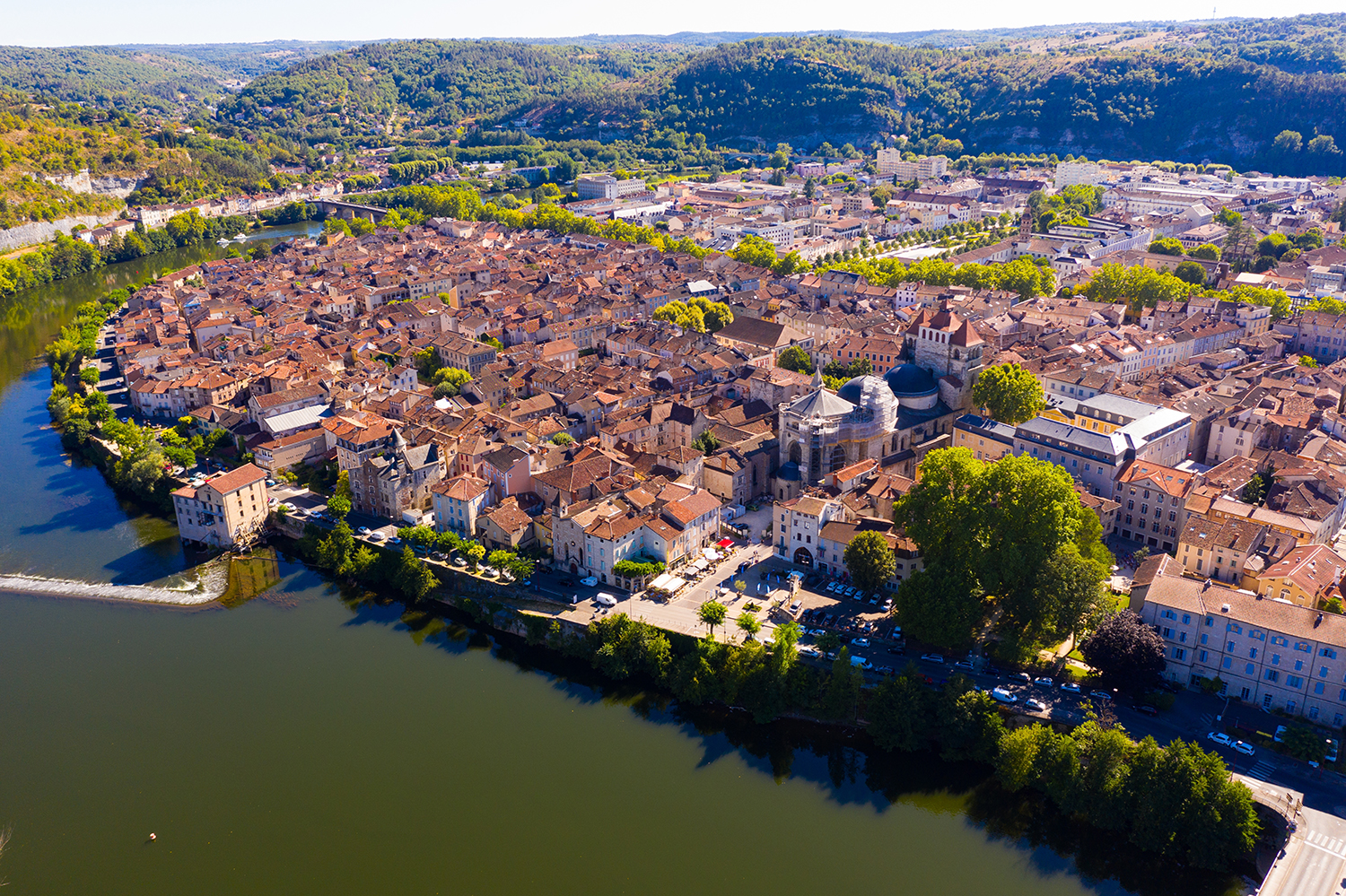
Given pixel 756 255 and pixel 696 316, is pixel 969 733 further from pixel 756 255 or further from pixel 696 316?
pixel 756 255

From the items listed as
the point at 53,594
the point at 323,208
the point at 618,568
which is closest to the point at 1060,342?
the point at 618,568

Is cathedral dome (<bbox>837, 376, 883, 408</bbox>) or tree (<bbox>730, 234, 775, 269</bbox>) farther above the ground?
cathedral dome (<bbox>837, 376, 883, 408</bbox>)

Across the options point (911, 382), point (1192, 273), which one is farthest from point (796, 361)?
point (1192, 273)

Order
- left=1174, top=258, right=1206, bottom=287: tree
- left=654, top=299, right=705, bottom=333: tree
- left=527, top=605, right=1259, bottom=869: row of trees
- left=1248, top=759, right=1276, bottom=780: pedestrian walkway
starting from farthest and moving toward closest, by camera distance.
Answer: left=1174, top=258, right=1206, bottom=287: tree
left=654, top=299, right=705, bottom=333: tree
left=1248, top=759, right=1276, bottom=780: pedestrian walkway
left=527, top=605, right=1259, bottom=869: row of trees

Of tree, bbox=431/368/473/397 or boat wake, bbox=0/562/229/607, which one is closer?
boat wake, bbox=0/562/229/607

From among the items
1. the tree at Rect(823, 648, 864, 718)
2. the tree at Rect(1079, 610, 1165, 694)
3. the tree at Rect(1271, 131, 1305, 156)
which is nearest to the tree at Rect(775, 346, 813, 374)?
the tree at Rect(823, 648, 864, 718)

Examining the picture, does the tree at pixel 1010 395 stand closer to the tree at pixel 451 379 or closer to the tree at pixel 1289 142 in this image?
the tree at pixel 451 379

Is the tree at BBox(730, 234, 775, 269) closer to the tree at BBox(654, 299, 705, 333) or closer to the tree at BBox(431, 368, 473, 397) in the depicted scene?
the tree at BBox(654, 299, 705, 333)

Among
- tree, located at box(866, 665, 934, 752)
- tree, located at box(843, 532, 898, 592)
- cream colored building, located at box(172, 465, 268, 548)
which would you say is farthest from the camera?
cream colored building, located at box(172, 465, 268, 548)
